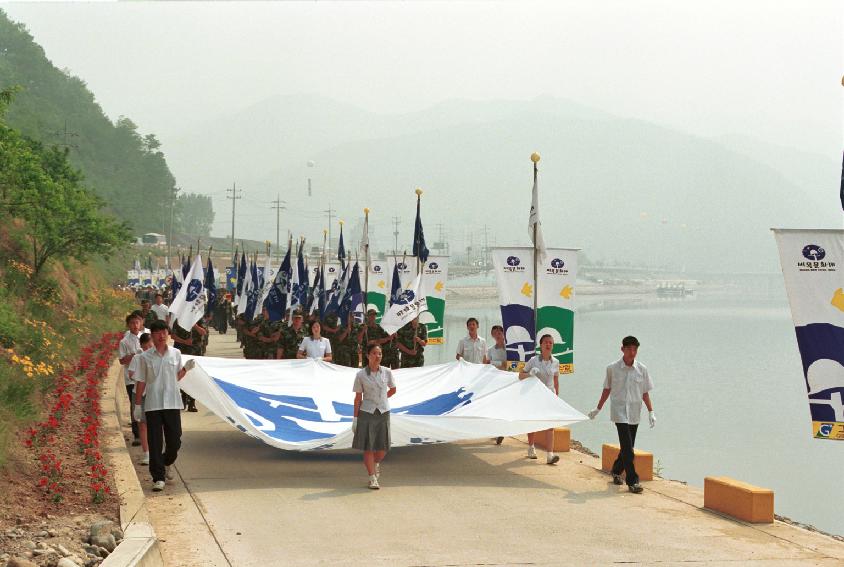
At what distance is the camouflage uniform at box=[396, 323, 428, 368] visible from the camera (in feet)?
69.0

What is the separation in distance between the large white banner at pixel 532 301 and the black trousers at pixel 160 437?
602 centimetres

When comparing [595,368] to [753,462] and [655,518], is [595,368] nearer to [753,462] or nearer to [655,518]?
[753,462]

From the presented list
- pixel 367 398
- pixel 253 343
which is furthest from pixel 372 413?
pixel 253 343

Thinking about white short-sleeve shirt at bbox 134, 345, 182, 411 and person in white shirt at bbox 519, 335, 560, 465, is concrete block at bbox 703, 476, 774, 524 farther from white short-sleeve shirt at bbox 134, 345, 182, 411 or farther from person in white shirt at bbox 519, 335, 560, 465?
white short-sleeve shirt at bbox 134, 345, 182, 411

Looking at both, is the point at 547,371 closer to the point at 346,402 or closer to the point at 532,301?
the point at 532,301

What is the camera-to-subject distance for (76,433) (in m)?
14.2

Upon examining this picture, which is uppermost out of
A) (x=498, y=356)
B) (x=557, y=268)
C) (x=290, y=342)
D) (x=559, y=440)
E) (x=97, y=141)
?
(x=97, y=141)

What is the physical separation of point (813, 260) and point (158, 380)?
715 centimetres

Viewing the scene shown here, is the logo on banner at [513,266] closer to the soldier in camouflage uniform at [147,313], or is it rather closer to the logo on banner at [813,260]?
the soldier in camouflage uniform at [147,313]

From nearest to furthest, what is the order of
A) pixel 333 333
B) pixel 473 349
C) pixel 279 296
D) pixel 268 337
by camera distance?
pixel 473 349
pixel 268 337
pixel 279 296
pixel 333 333

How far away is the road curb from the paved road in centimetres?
23

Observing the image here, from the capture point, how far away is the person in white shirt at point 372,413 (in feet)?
39.1

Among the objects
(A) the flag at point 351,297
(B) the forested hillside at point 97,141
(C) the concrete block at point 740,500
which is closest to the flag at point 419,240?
(A) the flag at point 351,297

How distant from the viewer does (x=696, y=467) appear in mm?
25672
